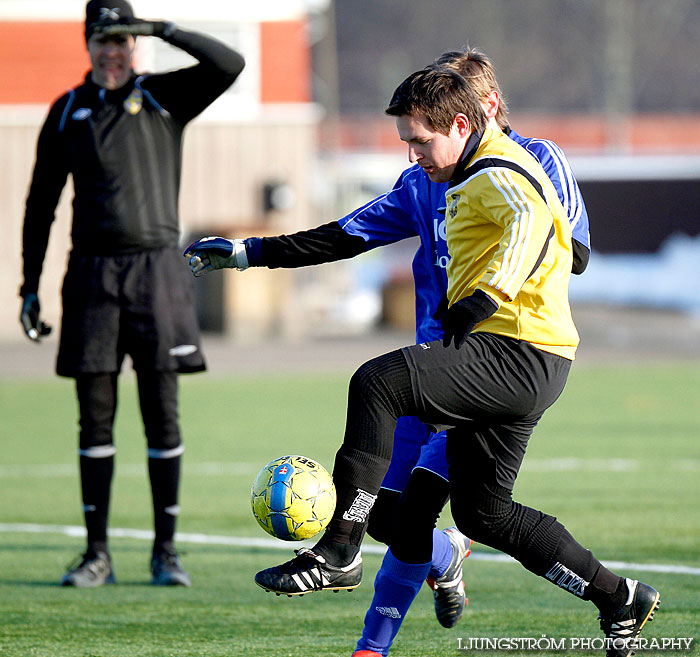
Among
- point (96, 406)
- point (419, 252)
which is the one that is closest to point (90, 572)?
point (96, 406)

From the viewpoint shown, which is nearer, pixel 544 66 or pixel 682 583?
pixel 682 583

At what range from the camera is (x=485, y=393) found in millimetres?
4199

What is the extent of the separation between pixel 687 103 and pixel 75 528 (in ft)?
207

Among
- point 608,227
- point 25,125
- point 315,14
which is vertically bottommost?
point 608,227

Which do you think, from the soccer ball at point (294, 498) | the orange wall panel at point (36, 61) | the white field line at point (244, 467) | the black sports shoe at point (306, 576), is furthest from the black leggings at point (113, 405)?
the orange wall panel at point (36, 61)

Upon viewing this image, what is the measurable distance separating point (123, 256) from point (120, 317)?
0.29 meters

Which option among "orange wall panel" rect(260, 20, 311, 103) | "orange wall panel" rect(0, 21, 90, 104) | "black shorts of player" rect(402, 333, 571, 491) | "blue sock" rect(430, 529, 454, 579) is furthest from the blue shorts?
"orange wall panel" rect(0, 21, 90, 104)

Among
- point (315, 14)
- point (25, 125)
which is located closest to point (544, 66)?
point (315, 14)

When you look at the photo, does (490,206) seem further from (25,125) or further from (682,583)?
(25,125)

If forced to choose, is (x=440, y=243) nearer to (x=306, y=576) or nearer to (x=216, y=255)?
(x=216, y=255)

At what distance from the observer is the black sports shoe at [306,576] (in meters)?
4.14

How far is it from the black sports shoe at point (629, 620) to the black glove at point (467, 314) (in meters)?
1.16

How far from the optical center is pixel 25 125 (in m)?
25.7

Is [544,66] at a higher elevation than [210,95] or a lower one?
higher
